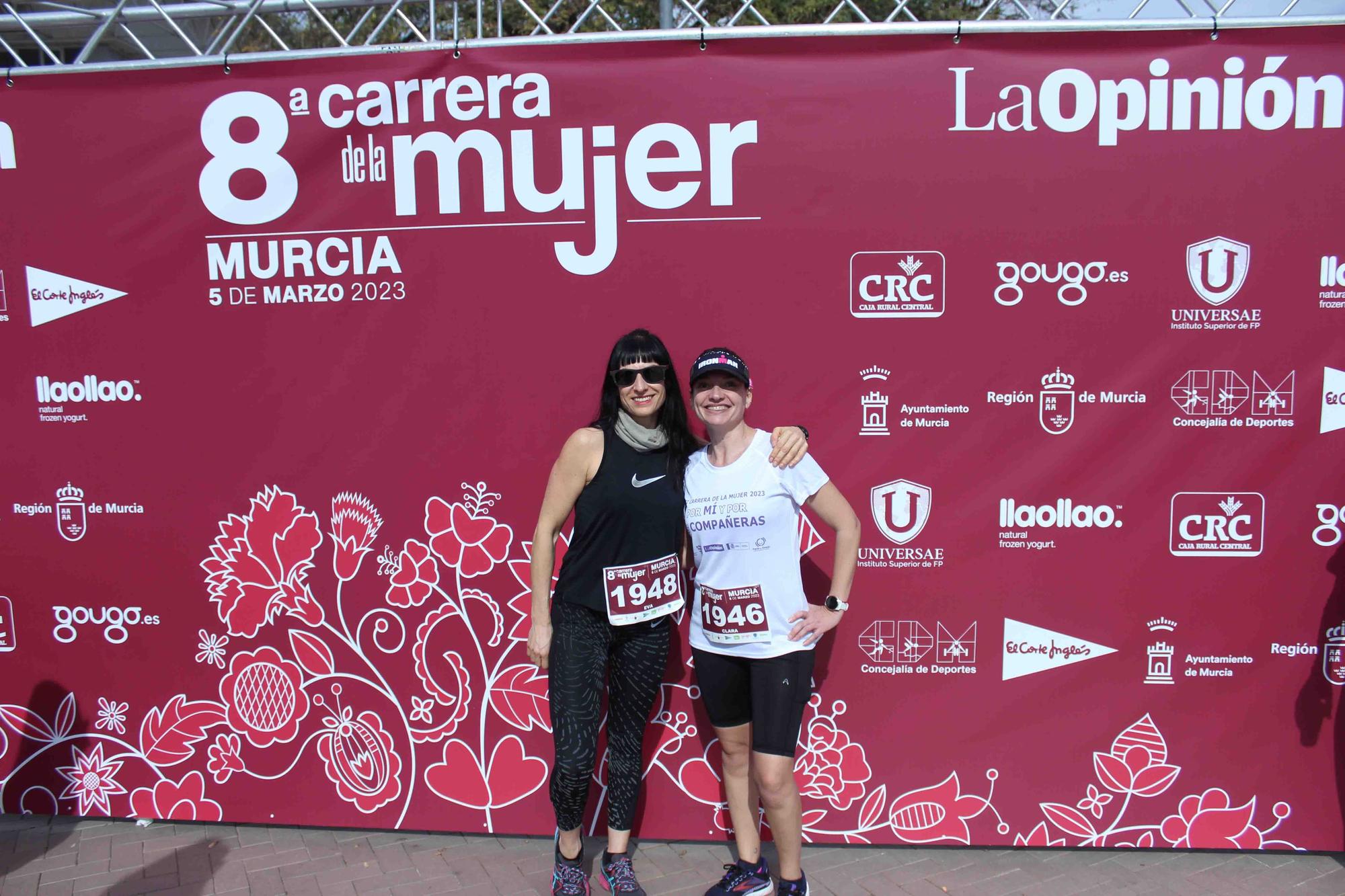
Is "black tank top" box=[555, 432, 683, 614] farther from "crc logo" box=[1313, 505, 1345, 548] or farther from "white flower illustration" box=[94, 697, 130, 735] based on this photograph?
"crc logo" box=[1313, 505, 1345, 548]

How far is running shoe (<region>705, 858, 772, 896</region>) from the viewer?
2967mm

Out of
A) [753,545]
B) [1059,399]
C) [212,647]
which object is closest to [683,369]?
[753,545]

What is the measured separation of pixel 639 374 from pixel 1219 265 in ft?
6.52

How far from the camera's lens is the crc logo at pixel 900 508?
3.19 m

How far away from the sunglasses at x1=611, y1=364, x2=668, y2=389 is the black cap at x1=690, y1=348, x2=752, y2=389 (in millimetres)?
104

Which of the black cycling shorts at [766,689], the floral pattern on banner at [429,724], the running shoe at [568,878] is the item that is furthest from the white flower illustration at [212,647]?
the black cycling shorts at [766,689]

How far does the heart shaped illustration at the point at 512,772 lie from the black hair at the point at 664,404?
1.31 metres

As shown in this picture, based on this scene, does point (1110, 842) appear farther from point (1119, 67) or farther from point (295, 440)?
point (295, 440)

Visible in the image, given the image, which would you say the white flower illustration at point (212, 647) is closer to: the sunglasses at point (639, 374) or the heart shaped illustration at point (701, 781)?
the heart shaped illustration at point (701, 781)

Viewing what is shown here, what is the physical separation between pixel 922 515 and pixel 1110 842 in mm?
1373

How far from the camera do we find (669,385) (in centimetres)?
287

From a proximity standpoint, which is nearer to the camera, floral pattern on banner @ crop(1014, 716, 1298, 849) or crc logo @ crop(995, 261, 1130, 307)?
crc logo @ crop(995, 261, 1130, 307)

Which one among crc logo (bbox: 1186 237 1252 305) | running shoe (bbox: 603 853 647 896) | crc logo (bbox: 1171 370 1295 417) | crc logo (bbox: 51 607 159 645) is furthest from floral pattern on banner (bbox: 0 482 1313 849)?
crc logo (bbox: 1186 237 1252 305)

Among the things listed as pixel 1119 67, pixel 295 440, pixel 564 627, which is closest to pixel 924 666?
pixel 564 627
